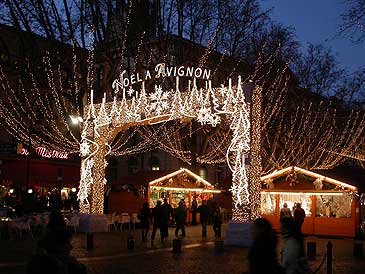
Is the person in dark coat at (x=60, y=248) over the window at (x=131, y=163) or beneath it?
beneath

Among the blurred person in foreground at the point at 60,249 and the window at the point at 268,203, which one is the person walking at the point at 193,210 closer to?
the window at the point at 268,203

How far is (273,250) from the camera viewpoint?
5027 mm

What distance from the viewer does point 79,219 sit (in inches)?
931

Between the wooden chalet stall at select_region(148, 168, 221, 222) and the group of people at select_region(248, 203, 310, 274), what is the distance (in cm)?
2531

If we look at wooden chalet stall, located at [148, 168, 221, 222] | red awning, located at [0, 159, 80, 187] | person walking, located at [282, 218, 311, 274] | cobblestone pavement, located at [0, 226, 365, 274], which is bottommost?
cobblestone pavement, located at [0, 226, 365, 274]

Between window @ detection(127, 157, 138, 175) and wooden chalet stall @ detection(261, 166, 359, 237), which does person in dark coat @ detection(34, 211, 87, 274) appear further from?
window @ detection(127, 157, 138, 175)

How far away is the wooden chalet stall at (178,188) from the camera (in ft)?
104

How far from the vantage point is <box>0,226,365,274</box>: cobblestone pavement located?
44.1 feet

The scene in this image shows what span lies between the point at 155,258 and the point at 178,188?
17.2 metres

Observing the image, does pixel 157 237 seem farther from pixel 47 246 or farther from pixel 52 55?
pixel 47 246

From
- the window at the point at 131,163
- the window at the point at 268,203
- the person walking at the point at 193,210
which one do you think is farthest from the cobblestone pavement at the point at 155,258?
the window at the point at 131,163

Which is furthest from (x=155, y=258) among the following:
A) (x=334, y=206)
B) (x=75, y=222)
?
(x=334, y=206)

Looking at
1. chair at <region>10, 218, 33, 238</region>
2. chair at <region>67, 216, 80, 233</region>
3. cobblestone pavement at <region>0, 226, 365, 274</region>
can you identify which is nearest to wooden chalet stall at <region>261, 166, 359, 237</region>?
cobblestone pavement at <region>0, 226, 365, 274</region>

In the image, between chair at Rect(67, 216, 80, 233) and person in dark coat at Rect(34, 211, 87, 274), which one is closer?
person in dark coat at Rect(34, 211, 87, 274)
